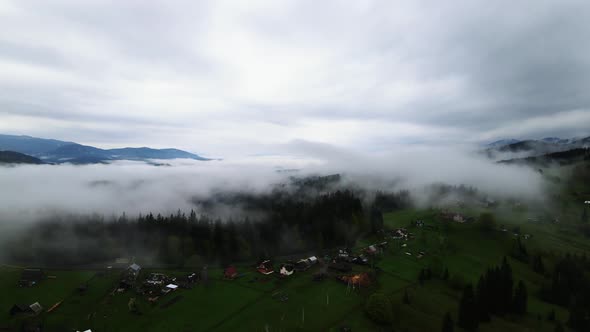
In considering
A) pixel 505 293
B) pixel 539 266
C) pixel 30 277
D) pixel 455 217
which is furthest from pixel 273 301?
pixel 455 217

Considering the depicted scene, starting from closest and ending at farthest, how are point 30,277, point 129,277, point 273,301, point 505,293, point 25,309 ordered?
point 25,309 < point 505,293 < point 273,301 < point 30,277 < point 129,277

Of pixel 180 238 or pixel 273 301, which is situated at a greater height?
pixel 180 238

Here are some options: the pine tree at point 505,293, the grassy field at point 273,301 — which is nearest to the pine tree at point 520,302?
the pine tree at point 505,293

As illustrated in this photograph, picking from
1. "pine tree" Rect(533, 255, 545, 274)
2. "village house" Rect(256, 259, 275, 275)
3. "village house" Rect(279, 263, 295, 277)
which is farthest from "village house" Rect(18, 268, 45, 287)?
"pine tree" Rect(533, 255, 545, 274)

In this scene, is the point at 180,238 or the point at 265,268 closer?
the point at 265,268

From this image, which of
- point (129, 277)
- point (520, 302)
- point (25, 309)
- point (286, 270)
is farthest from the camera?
point (286, 270)

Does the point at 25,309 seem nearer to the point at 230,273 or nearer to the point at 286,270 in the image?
the point at 230,273

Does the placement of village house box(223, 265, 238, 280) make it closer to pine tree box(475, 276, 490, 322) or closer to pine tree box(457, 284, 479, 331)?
pine tree box(457, 284, 479, 331)

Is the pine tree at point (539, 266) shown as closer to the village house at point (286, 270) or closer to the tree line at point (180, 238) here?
the tree line at point (180, 238)

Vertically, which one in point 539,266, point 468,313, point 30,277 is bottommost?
point 30,277
